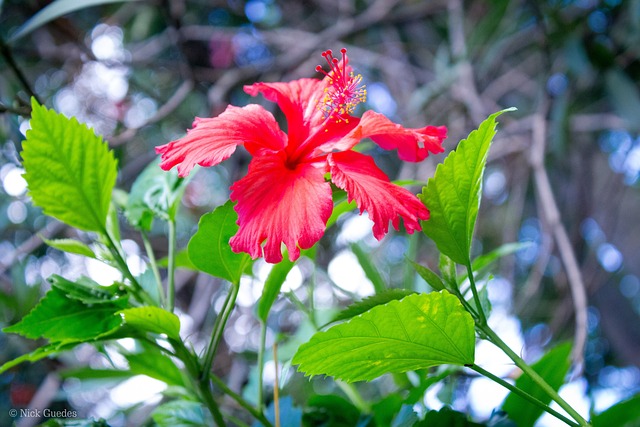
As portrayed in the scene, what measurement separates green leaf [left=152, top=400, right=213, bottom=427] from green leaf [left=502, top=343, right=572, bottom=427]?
1.15ft

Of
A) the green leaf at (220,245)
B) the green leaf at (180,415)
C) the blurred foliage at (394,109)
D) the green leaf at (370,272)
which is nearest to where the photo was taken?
the green leaf at (220,245)

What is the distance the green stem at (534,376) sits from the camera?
454 mm

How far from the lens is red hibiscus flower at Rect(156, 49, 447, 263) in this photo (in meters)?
0.51

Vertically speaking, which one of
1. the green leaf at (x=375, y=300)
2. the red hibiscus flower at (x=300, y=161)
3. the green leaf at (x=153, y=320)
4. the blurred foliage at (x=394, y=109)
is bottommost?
the green leaf at (x=375, y=300)

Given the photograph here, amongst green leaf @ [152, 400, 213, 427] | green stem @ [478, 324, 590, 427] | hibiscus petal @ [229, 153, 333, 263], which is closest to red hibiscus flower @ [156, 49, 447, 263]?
hibiscus petal @ [229, 153, 333, 263]

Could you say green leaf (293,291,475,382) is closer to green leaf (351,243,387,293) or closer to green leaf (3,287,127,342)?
green leaf (3,287,127,342)

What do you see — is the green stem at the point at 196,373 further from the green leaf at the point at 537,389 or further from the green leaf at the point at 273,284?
the green leaf at the point at 537,389

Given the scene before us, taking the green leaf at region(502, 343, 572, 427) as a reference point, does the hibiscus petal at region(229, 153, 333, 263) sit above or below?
above

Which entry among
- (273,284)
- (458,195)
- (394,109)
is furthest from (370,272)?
(394,109)

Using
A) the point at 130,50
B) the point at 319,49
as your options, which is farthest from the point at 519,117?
the point at 130,50

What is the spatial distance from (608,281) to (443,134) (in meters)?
2.31

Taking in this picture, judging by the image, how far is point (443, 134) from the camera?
62 centimetres

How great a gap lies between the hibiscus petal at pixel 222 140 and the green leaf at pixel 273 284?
0.12 metres

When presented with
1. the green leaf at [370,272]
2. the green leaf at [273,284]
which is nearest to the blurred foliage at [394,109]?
the green leaf at [370,272]
